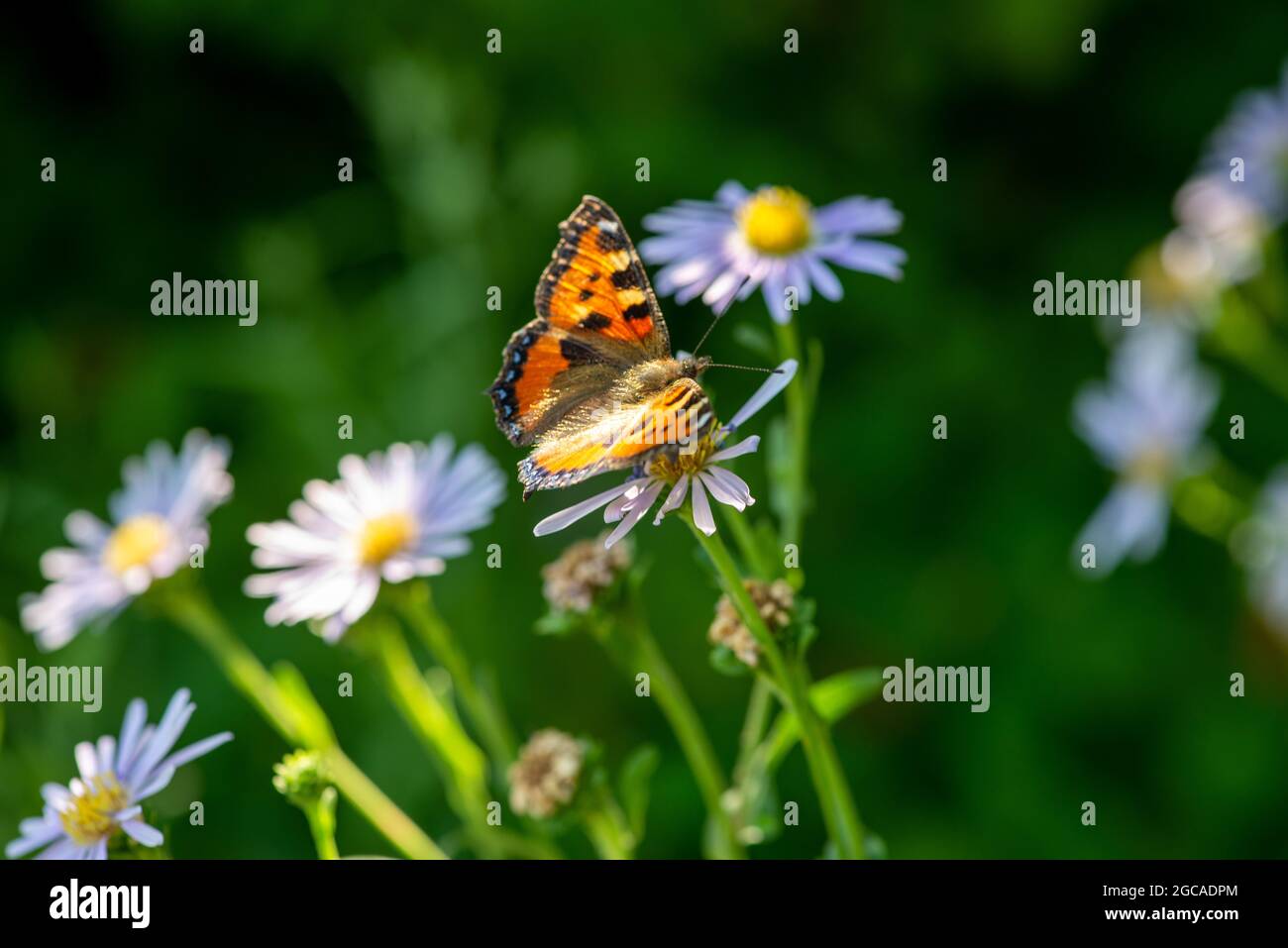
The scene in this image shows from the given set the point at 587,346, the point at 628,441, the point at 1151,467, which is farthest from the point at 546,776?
the point at 1151,467

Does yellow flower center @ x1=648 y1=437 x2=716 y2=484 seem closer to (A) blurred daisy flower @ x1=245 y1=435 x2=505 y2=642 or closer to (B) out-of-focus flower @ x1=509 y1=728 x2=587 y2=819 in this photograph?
(A) blurred daisy flower @ x1=245 y1=435 x2=505 y2=642

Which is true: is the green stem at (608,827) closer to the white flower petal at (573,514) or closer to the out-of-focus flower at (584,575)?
the out-of-focus flower at (584,575)

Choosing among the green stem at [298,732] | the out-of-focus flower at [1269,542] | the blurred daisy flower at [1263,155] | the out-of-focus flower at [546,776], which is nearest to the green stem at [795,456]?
the out-of-focus flower at [546,776]

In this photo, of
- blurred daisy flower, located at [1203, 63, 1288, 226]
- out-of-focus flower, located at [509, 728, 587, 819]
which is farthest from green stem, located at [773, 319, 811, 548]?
blurred daisy flower, located at [1203, 63, 1288, 226]

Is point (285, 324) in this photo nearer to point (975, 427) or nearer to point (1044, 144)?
point (975, 427)
